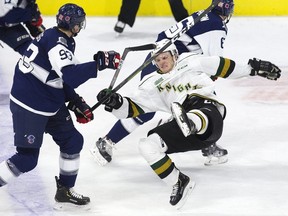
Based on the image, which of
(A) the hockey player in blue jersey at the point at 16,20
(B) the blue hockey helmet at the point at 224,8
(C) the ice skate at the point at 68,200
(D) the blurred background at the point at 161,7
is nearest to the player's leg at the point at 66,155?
(C) the ice skate at the point at 68,200

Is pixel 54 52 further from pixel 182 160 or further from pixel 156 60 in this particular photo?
pixel 182 160

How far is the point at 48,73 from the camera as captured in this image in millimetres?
4059

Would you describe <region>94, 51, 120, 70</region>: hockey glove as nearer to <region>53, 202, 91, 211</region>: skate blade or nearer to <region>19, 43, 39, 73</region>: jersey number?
<region>19, 43, 39, 73</region>: jersey number

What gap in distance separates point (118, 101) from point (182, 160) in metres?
0.72

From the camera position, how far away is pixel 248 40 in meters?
7.23

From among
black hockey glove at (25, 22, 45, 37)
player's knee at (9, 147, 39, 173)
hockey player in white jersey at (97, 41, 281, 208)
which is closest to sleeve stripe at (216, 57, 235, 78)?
hockey player in white jersey at (97, 41, 281, 208)

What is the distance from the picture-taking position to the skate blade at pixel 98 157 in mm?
4820

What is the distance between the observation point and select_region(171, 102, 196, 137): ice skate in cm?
397

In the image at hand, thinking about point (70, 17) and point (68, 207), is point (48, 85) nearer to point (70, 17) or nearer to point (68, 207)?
point (70, 17)

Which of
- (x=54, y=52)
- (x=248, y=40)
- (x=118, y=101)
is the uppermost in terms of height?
(x=54, y=52)

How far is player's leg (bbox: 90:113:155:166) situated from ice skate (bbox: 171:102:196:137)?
85 centimetres

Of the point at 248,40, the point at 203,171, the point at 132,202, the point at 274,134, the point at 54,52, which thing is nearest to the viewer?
the point at 54,52

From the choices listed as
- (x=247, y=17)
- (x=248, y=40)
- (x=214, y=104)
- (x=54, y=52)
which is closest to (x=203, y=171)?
(x=214, y=104)

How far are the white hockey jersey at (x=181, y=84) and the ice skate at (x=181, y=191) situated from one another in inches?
15.7
